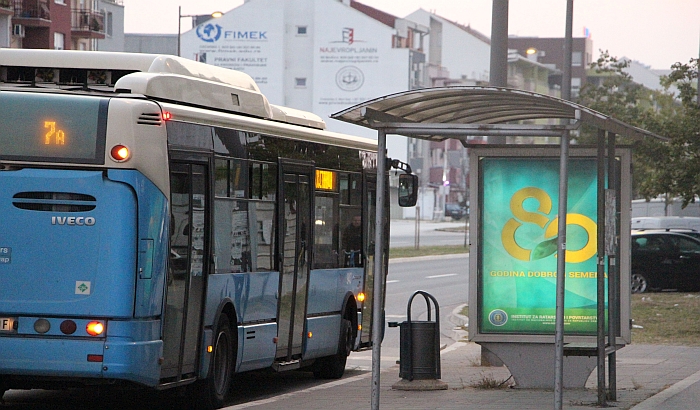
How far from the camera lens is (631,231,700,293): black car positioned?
30.2m

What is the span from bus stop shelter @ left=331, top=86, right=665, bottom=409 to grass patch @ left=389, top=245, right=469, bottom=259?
36.0 metres

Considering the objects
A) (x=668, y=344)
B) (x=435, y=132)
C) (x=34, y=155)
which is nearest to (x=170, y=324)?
(x=34, y=155)

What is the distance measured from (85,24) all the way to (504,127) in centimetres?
6090

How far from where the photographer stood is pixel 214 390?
11531mm

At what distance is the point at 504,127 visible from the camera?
1008 centimetres

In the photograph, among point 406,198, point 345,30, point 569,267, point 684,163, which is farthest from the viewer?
point 345,30

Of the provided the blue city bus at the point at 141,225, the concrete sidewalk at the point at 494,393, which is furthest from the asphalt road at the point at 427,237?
the blue city bus at the point at 141,225

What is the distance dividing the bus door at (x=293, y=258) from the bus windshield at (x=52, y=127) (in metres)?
3.35

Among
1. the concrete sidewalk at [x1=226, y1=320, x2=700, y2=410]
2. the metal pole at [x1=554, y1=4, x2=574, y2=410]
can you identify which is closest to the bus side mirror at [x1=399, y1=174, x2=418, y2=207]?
the concrete sidewalk at [x1=226, y1=320, x2=700, y2=410]

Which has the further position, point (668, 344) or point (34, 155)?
point (668, 344)

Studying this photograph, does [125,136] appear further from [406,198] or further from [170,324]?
[406,198]

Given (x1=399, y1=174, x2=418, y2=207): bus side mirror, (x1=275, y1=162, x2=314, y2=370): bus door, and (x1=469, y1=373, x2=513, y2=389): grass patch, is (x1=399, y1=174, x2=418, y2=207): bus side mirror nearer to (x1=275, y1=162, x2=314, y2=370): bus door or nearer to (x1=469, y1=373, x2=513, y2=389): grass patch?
(x1=275, y1=162, x2=314, y2=370): bus door

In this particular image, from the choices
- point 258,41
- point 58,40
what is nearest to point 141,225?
point 58,40

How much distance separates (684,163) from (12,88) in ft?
49.8
